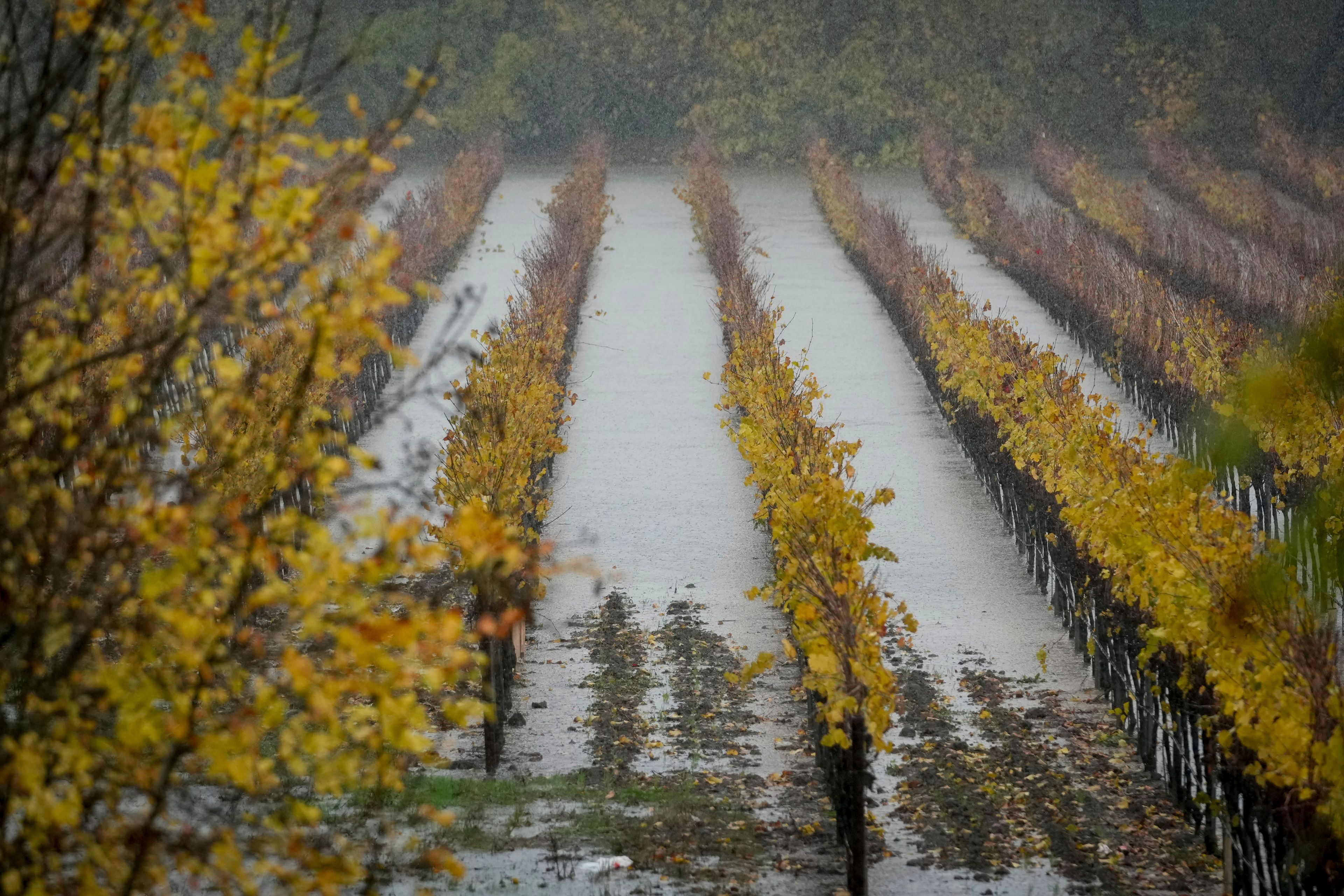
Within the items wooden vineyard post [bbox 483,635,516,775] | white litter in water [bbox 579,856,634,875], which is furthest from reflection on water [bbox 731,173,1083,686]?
white litter in water [bbox 579,856,634,875]

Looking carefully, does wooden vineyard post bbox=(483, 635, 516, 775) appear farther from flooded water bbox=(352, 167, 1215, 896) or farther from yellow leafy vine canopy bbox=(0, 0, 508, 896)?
yellow leafy vine canopy bbox=(0, 0, 508, 896)

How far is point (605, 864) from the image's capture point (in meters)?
6.53

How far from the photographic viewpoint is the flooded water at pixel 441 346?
3436 mm

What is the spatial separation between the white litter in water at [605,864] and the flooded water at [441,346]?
1805mm

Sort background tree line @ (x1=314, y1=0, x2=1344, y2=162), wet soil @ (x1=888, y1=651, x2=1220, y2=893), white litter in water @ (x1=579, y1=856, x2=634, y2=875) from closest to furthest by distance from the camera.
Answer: white litter in water @ (x1=579, y1=856, x2=634, y2=875), wet soil @ (x1=888, y1=651, x2=1220, y2=893), background tree line @ (x1=314, y1=0, x2=1344, y2=162)

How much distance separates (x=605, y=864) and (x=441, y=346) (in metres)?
3.49

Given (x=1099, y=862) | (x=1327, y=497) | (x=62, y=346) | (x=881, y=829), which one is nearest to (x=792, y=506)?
(x=881, y=829)

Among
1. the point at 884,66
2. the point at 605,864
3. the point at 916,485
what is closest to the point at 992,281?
the point at 916,485

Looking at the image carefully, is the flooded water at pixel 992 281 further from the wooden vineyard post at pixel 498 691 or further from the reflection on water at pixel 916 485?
the wooden vineyard post at pixel 498 691

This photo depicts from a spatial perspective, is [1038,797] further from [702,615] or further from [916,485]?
[916,485]

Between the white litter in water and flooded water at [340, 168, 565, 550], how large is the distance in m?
1.80

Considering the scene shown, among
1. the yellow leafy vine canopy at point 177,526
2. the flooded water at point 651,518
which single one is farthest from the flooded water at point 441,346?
the flooded water at point 651,518

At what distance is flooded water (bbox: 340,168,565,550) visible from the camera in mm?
3436

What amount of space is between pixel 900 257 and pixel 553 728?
14698 millimetres
